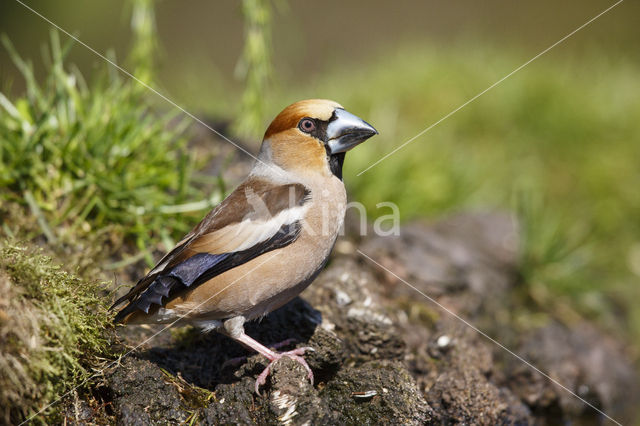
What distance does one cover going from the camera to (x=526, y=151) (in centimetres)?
830

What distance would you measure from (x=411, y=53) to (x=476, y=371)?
766cm

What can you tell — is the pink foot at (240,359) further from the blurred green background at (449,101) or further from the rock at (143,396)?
the blurred green background at (449,101)

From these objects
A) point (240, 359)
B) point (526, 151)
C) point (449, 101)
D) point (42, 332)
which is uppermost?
point (42, 332)

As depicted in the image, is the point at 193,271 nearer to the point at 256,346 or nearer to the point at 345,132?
the point at 256,346

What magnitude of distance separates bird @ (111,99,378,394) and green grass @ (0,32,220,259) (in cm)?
110

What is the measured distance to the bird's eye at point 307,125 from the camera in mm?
3682

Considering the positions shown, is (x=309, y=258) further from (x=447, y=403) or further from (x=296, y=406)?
(x=447, y=403)

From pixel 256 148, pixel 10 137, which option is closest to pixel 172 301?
pixel 10 137

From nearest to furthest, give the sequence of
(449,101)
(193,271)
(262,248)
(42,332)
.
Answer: (42,332) → (193,271) → (262,248) → (449,101)

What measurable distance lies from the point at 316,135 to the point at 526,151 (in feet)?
17.9

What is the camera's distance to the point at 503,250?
6066 mm

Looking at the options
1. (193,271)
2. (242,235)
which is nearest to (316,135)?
(242,235)

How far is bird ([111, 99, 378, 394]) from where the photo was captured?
3236 mm

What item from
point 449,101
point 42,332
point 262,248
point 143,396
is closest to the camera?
point 42,332
